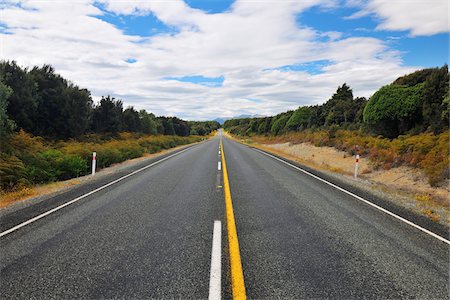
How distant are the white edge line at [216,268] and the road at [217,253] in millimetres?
23

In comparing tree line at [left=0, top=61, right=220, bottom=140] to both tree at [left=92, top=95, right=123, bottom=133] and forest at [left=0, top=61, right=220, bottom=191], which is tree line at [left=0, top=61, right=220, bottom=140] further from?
tree at [left=92, top=95, right=123, bottom=133]

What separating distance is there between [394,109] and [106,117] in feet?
119

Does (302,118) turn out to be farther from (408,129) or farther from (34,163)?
(34,163)

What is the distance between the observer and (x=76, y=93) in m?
30.9

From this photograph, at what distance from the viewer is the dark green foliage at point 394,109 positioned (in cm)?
2056

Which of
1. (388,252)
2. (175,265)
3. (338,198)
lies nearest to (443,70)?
(338,198)

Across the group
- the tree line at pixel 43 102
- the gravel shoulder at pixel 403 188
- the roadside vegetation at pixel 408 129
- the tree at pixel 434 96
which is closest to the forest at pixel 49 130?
the tree line at pixel 43 102

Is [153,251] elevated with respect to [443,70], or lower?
lower

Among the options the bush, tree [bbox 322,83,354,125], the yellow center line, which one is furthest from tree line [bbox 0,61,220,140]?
tree [bbox 322,83,354,125]

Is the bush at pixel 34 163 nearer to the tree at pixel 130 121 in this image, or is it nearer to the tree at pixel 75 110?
the tree at pixel 75 110

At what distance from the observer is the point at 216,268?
12.5 feet

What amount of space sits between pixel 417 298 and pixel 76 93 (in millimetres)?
33829

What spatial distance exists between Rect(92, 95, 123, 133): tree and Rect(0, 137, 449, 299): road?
3678 cm

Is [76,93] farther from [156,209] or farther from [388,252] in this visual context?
[388,252]
